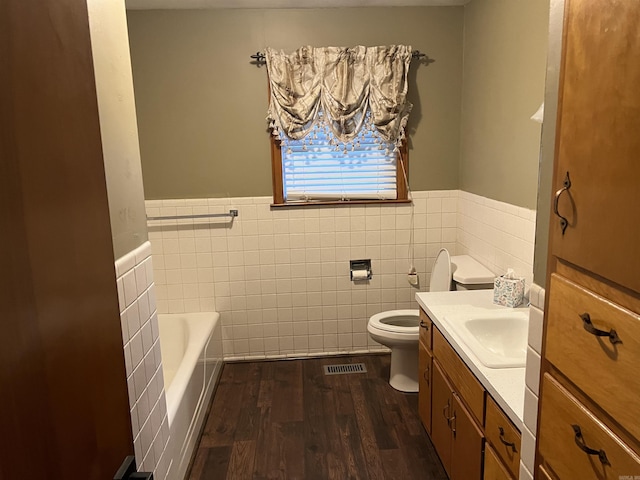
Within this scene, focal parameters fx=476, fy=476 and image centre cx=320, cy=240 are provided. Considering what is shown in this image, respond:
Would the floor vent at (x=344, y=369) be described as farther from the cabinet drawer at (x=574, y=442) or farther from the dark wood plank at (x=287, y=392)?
the cabinet drawer at (x=574, y=442)

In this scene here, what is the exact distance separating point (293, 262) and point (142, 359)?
6.82 ft

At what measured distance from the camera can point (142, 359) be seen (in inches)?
58.3

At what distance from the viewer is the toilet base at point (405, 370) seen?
3.13 m

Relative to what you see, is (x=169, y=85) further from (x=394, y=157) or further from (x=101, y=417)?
(x=101, y=417)

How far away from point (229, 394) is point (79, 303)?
8.48ft

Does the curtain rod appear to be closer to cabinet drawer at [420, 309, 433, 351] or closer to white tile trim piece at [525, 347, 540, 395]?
cabinet drawer at [420, 309, 433, 351]

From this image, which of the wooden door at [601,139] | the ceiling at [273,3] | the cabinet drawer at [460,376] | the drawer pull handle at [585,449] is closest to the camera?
the wooden door at [601,139]

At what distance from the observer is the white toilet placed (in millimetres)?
2857

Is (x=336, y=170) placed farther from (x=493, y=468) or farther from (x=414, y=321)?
(x=493, y=468)

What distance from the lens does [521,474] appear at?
1318 mm

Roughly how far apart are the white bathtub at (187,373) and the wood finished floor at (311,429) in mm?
120

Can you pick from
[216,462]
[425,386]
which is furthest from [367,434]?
[216,462]

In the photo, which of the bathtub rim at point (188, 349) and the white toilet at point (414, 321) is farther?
the white toilet at point (414, 321)

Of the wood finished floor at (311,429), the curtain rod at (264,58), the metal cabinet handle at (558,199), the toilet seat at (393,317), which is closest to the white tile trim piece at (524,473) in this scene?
the metal cabinet handle at (558,199)
